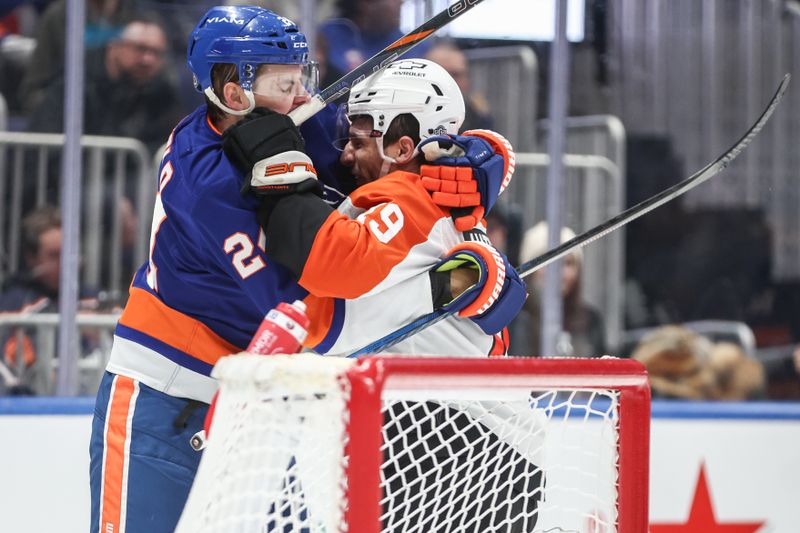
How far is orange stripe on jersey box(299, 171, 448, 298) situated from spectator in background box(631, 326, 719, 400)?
172cm

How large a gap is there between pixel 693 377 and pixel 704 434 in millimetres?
339

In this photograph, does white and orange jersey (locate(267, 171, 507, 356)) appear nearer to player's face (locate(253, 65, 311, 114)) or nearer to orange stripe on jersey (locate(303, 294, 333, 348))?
orange stripe on jersey (locate(303, 294, 333, 348))

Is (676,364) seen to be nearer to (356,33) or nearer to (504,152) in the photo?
(356,33)

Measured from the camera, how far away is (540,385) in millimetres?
1648

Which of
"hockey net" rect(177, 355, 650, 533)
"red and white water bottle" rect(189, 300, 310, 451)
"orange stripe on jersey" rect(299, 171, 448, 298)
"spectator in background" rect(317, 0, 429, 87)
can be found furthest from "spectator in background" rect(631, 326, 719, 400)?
A: "red and white water bottle" rect(189, 300, 310, 451)

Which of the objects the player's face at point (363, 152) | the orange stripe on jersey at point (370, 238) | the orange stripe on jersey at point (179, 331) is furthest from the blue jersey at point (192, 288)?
the player's face at point (363, 152)

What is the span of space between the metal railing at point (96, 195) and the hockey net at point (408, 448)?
147 centimetres

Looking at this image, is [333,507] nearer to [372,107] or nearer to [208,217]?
[208,217]

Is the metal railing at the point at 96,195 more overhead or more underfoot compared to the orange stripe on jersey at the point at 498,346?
more overhead

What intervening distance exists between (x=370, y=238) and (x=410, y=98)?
0.34m

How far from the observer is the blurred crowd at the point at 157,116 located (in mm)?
3209

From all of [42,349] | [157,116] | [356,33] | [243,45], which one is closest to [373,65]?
[243,45]

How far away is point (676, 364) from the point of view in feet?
11.5

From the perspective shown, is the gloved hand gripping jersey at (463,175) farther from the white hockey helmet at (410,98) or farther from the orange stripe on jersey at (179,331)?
the orange stripe on jersey at (179,331)
